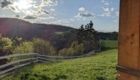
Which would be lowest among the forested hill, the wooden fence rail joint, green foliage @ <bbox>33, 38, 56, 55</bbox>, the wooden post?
green foliage @ <bbox>33, 38, 56, 55</bbox>

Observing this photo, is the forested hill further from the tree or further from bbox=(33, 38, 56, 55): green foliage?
bbox=(33, 38, 56, 55): green foliage

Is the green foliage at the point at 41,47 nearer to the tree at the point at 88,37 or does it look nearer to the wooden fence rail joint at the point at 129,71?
the wooden fence rail joint at the point at 129,71

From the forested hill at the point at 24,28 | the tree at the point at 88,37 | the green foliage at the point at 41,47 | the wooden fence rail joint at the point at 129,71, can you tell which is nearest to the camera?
the wooden fence rail joint at the point at 129,71

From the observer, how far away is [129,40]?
166cm

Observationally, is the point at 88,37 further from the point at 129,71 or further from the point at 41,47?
the point at 129,71

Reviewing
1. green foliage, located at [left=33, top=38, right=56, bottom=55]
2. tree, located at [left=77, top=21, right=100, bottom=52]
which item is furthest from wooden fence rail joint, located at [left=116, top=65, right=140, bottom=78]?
tree, located at [left=77, top=21, right=100, bottom=52]

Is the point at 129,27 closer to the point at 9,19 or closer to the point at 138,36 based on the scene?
the point at 138,36

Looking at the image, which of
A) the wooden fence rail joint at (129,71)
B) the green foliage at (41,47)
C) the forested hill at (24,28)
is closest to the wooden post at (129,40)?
the wooden fence rail joint at (129,71)

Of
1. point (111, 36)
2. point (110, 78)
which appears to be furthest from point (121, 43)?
point (111, 36)

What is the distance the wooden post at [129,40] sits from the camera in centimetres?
158

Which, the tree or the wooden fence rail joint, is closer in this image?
the wooden fence rail joint

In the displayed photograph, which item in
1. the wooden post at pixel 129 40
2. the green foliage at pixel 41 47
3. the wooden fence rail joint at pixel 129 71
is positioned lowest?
the green foliage at pixel 41 47

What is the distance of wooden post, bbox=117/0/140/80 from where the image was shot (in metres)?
1.58

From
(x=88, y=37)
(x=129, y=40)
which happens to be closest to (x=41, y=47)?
(x=129, y=40)
